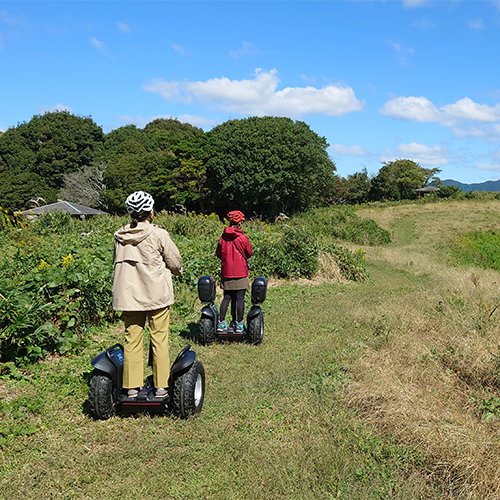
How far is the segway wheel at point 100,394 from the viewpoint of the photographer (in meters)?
3.61

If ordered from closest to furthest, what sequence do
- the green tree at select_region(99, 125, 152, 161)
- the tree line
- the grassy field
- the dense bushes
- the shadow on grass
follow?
the grassy field, the dense bushes, the shadow on grass, the tree line, the green tree at select_region(99, 125, 152, 161)

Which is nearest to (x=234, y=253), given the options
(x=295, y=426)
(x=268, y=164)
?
(x=295, y=426)

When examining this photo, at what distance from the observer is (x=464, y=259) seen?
21.0m

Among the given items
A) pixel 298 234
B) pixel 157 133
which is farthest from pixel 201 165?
pixel 298 234

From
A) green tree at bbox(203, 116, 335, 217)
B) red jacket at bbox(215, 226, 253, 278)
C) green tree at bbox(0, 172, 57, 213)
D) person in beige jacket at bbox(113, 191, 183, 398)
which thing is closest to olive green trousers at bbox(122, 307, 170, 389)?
person in beige jacket at bbox(113, 191, 183, 398)

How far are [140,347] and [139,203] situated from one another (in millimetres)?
1232

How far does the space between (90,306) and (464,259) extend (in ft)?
64.7

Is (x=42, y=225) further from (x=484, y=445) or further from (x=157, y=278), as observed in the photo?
(x=484, y=445)

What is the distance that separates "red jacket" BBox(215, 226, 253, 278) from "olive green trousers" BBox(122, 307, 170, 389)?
2.12m

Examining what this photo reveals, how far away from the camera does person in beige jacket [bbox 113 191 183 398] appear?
3551mm

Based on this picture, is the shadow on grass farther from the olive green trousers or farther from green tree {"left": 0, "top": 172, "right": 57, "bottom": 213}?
green tree {"left": 0, "top": 172, "right": 57, "bottom": 213}

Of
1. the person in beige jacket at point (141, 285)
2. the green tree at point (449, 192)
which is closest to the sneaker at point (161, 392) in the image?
the person in beige jacket at point (141, 285)

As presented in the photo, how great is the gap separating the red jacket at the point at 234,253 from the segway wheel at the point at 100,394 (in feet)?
8.09

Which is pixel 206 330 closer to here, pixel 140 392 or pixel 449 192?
pixel 140 392
